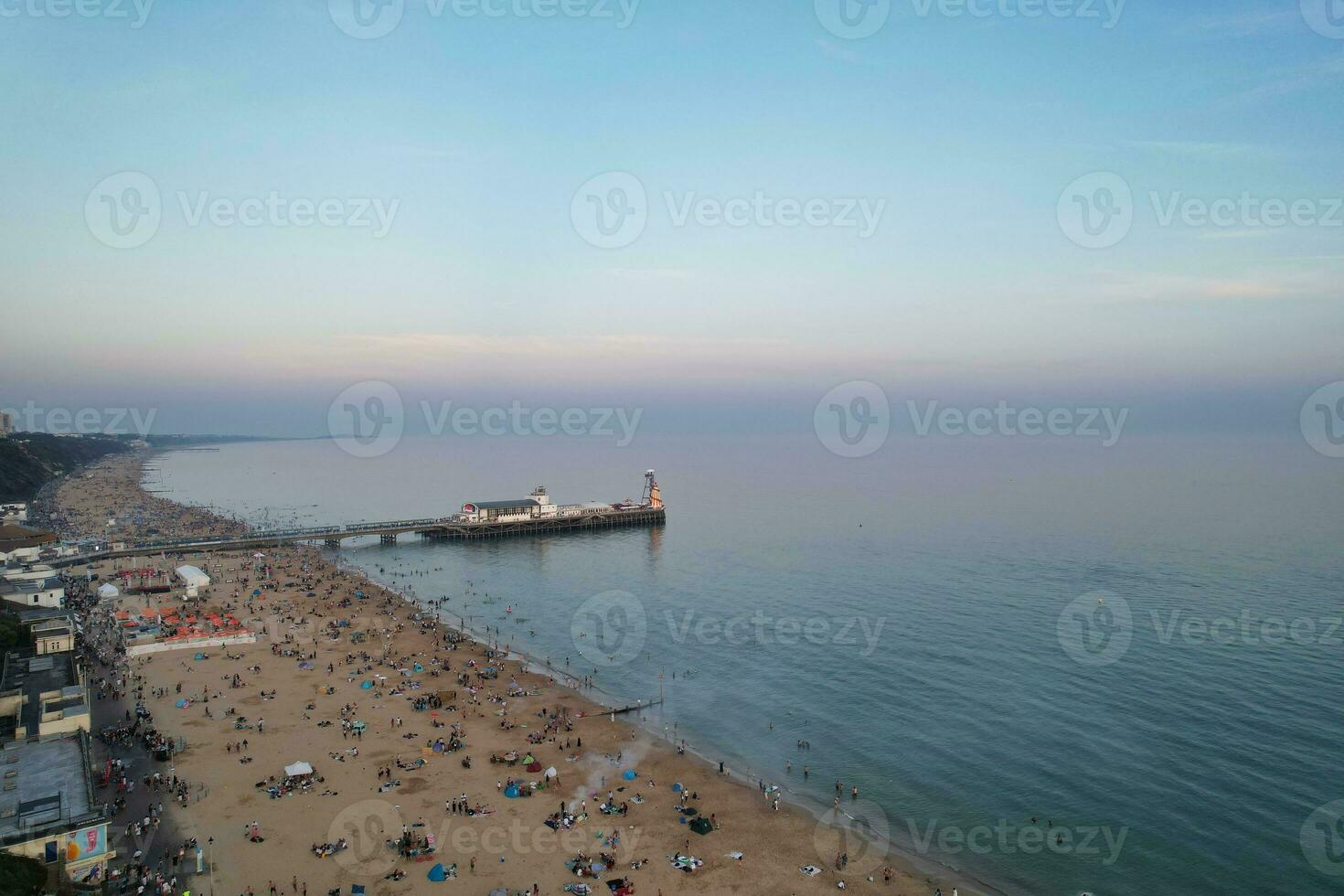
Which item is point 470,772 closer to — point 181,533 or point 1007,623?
point 1007,623

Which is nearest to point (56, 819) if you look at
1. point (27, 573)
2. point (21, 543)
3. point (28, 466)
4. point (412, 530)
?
point (27, 573)

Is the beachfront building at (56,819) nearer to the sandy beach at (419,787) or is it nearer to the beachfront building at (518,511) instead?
the sandy beach at (419,787)


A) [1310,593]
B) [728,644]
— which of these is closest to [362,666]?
[728,644]

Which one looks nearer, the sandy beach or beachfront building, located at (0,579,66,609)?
the sandy beach

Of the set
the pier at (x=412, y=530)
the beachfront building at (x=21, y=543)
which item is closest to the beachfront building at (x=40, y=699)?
the beachfront building at (x=21, y=543)

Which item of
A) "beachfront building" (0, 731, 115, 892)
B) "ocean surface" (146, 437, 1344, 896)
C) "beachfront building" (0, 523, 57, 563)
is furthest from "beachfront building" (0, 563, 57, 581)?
"beachfront building" (0, 731, 115, 892)

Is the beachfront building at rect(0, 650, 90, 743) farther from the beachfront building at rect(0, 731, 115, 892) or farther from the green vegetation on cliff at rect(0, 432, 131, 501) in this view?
the green vegetation on cliff at rect(0, 432, 131, 501)

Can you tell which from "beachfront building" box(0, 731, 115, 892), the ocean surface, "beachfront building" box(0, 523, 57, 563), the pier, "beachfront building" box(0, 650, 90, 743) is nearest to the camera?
"beachfront building" box(0, 731, 115, 892)

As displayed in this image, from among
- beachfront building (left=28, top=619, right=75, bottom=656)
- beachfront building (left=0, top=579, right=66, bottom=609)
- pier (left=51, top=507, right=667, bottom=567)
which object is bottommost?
beachfront building (left=28, top=619, right=75, bottom=656)

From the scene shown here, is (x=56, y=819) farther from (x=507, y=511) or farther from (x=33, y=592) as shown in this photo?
(x=507, y=511)
